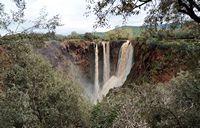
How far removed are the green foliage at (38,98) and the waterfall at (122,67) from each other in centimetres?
3415

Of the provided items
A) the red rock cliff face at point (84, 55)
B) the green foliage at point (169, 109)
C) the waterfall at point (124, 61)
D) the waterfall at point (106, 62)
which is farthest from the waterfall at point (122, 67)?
the green foliage at point (169, 109)

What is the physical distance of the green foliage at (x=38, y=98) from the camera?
2323cm

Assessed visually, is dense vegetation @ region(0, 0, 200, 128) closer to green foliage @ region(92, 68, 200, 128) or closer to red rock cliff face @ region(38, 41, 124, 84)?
green foliage @ region(92, 68, 200, 128)

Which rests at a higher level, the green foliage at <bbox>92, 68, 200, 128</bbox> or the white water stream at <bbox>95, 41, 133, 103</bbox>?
the green foliage at <bbox>92, 68, 200, 128</bbox>

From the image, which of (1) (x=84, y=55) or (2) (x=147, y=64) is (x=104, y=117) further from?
(1) (x=84, y=55)

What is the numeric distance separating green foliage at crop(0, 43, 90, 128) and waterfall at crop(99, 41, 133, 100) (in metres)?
34.2

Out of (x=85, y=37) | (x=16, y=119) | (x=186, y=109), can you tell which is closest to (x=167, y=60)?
(x=186, y=109)

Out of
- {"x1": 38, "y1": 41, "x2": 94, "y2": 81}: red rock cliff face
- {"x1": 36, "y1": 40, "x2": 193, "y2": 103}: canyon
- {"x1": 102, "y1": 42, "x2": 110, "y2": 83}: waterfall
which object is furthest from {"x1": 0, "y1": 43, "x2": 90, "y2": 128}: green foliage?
{"x1": 102, "y1": 42, "x2": 110, "y2": 83}: waterfall

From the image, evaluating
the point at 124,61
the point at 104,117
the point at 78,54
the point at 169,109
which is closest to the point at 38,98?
the point at 104,117

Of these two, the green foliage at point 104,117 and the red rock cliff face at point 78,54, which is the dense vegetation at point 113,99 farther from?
the red rock cliff face at point 78,54

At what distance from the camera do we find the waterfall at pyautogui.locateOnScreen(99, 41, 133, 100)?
62.2 meters

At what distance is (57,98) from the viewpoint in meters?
26.3

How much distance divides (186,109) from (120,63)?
45.0 m

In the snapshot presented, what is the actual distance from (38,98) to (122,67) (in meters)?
37.8
